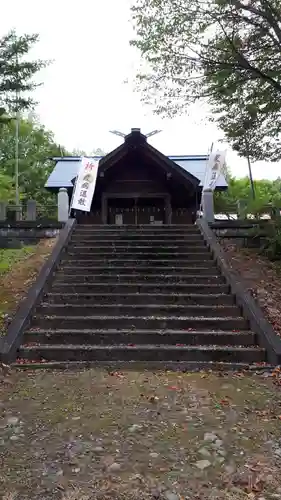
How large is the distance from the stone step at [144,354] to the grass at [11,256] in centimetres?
308

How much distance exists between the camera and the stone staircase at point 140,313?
538 centimetres

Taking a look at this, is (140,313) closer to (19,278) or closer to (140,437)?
(19,278)

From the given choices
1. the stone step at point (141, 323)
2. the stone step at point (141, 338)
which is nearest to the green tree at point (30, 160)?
the stone step at point (141, 323)

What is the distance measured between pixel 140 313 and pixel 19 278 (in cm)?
267

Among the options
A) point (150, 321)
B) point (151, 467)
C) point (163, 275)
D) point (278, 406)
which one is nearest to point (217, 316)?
point (150, 321)

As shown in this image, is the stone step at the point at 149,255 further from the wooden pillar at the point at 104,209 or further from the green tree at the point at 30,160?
the green tree at the point at 30,160

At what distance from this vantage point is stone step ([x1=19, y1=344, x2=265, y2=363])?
535cm

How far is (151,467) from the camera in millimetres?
2912

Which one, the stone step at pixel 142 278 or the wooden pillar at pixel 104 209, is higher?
the wooden pillar at pixel 104 209

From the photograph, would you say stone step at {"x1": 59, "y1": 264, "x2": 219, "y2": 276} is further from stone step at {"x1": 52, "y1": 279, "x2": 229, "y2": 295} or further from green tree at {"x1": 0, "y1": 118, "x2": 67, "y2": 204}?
green tree at {"x1": 0, "y1": 118, "x2": 67, "y2": 204}

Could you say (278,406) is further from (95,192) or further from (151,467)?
(95,192)

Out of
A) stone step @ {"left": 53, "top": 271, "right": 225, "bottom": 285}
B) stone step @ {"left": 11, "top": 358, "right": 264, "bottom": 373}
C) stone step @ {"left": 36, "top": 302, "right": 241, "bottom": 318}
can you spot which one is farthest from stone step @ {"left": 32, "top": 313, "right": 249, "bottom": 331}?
stone step @ {"left": 53, "top": 271, "right": 225, "bottom": 285}

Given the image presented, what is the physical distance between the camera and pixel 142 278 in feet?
25.5

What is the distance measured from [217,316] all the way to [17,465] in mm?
4190
